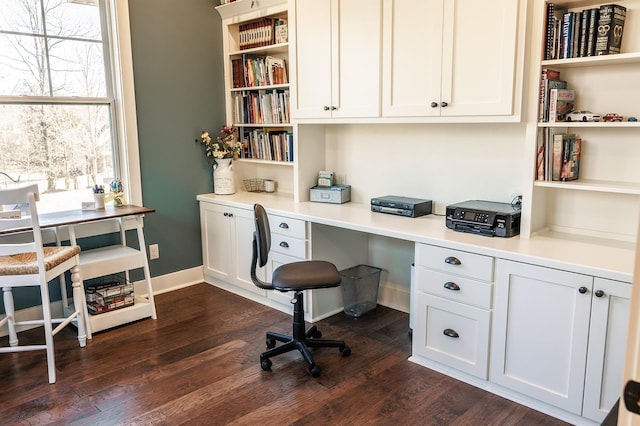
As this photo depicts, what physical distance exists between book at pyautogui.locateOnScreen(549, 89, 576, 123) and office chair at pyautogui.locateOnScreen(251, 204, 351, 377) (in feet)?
4.50

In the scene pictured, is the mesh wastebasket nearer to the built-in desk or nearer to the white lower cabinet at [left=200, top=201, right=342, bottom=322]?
the white lower cabinet at [left=200, top=201, right=342, bottom=322]

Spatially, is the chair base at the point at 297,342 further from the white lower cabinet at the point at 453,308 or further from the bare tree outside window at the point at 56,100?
the bare tree outside window at the point at 56,100

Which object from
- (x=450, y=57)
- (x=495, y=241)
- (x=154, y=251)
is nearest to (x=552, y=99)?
(x=450, y=57)

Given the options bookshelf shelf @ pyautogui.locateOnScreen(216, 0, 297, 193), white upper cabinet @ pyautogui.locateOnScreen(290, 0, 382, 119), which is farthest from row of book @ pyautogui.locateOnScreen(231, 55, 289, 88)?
white upper cabinet @ pyautogui.locateOnScreen(290, 0, 382, 119)

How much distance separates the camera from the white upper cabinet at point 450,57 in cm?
250

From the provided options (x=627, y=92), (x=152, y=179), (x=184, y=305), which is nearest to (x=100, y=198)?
(x=152, y=179)

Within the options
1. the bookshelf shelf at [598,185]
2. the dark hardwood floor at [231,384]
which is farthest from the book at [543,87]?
the dark hardwood floor at [231,384]

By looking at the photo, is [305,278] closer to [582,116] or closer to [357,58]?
[357,58]

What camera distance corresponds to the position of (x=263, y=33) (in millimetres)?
3883

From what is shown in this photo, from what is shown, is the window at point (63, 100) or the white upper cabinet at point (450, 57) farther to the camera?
the window at point (63, 100)

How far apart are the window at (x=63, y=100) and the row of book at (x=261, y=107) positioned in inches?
35.6

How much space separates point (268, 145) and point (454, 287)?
6.82 ft

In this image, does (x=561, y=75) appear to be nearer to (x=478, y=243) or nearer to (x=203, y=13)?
(x=478, y=243)

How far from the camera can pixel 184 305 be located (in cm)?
378
